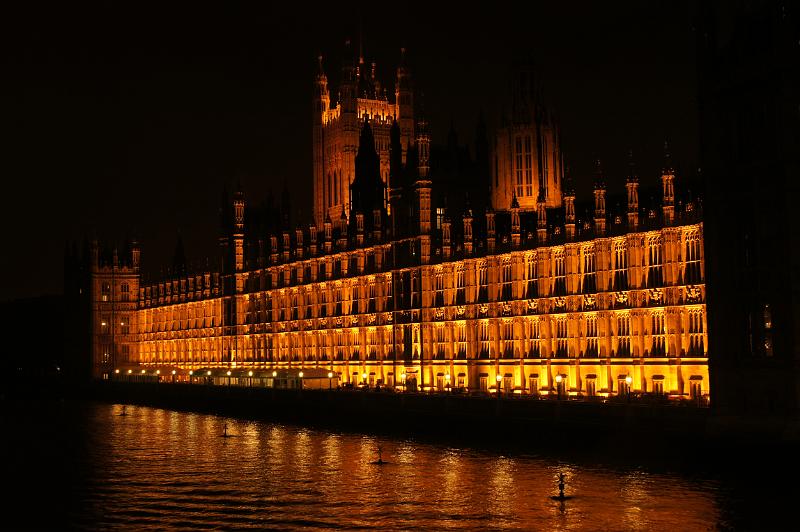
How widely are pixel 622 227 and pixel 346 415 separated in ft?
78.5

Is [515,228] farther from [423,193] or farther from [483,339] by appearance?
[423,193]

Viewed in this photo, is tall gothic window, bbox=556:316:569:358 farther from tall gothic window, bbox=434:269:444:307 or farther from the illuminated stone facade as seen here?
the illuminated stone facade

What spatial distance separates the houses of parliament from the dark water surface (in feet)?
44.4

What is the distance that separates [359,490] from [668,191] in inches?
1255

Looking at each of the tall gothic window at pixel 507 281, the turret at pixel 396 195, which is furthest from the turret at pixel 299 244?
the tall gothic window at pixel 507 281

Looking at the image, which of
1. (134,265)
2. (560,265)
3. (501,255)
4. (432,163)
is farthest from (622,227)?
(134,265)

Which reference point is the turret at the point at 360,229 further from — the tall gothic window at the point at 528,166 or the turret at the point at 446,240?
the tall gothic window at the point at 528,166

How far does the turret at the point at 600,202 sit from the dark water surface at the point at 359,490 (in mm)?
19926

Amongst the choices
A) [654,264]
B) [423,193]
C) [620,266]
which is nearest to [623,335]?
[620,266]

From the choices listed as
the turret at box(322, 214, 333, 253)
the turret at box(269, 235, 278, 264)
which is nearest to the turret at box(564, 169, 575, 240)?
the turret at box(322, 214, 333, 253)

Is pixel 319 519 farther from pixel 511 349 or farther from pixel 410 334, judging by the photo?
pixel 410 334

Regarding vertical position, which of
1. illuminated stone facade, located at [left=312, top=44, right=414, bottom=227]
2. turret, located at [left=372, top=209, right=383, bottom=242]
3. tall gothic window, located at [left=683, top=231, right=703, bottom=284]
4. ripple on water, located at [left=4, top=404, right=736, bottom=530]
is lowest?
ripple on water, located at [left=4, top=404, right=736, bottom=530]

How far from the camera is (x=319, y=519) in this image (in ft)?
156

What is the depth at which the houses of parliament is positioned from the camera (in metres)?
79.4
